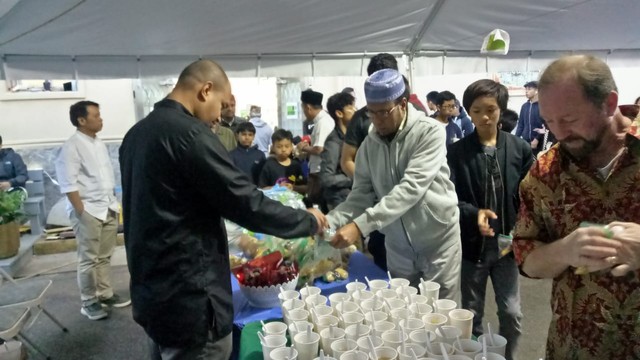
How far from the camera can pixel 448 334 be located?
1.28m

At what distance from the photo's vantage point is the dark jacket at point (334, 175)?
136 inches

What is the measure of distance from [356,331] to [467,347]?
12.2 inches

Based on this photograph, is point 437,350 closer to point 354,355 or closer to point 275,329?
point 354,355

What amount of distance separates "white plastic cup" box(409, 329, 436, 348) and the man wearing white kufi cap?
25.5 inches

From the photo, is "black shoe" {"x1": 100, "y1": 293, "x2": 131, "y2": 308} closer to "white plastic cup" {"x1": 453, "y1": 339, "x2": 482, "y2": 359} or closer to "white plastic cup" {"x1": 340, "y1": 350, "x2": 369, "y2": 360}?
"white plastic cup" {"x1": 340, "y1": 350, "x2": 369, "y2": 360}

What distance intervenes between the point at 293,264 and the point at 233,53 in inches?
113

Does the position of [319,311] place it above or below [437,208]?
below

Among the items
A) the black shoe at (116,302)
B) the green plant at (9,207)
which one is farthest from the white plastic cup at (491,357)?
the green plant at (9,207)

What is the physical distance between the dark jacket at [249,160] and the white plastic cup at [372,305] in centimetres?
300

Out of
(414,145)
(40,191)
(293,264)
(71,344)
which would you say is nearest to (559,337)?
(414,145)

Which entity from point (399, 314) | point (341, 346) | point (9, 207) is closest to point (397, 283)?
point (399, 314)

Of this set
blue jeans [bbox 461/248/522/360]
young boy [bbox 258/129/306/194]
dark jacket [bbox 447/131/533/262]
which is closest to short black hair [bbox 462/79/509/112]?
dark jacket [bbox 447/131/533/262]

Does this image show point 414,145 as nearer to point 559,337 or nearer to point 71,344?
point 559,337

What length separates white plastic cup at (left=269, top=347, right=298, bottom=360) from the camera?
125cm
